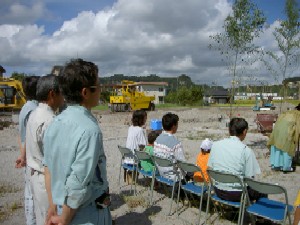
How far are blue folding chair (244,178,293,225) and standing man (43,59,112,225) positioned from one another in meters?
2.07

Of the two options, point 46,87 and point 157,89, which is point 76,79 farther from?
point 157,89

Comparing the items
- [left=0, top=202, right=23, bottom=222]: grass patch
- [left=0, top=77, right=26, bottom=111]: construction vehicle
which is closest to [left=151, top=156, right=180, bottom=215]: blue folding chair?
[left=0, top=202, right=23, bottom=222]: grass patch

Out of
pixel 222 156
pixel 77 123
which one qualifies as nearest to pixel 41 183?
pixel 77 123

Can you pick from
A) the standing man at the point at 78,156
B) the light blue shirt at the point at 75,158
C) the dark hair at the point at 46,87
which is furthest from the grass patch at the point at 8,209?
the light blue shirt at the point at 75,158

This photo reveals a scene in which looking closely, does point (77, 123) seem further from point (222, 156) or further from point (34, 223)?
point (222, 156)

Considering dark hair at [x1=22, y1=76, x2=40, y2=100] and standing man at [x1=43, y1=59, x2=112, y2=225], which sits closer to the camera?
standing man at [x1=43, y1=59, x2=112, y2=225]

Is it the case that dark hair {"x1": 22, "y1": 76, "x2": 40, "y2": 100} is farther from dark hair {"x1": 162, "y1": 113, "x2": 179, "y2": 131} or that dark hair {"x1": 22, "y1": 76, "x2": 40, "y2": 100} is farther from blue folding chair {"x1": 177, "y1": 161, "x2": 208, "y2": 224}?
dark hair {"x1": 162, "y1": 113, "x2": 179, "y2": 131}

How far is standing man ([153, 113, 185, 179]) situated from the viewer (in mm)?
5105

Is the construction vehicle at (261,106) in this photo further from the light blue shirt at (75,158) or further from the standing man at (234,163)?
the light blue shirt at (75,158)

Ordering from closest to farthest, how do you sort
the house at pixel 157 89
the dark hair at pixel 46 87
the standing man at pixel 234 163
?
1. the dark hair at pixel 46 87
2. the standing man at pixel 234 163
3. the house at pixel 157 89

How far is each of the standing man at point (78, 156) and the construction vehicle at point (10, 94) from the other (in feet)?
91.1

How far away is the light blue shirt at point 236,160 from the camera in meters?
4.25

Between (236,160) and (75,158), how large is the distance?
2926 millimetres

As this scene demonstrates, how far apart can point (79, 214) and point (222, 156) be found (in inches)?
113
